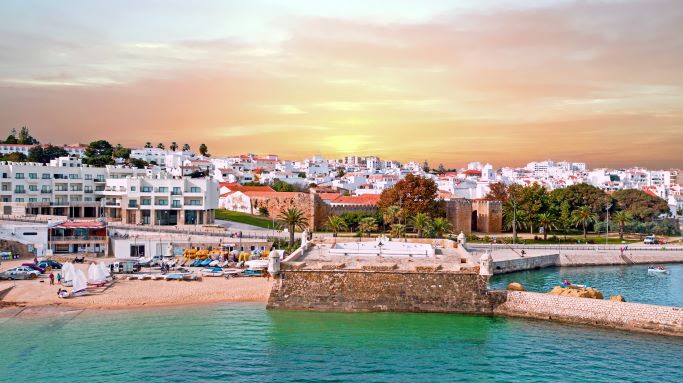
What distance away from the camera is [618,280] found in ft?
141

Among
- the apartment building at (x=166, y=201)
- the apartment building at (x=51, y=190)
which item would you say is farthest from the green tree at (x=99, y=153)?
the apartment building at (x=166, y=201)

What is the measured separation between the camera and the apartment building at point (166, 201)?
59188 millimetres

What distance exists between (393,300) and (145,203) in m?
36.0

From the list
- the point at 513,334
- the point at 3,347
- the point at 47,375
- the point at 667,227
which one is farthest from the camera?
the point at 667,227

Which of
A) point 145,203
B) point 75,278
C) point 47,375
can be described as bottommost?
point 47,375

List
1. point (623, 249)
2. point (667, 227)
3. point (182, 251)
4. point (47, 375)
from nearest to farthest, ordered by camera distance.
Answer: point (47, 375)
point (182, 251)
point (623, 249)
point (667, 227)

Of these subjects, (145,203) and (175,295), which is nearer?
(175,295)

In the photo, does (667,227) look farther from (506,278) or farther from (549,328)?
(549,328)

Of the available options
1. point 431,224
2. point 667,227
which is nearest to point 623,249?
point 431,224

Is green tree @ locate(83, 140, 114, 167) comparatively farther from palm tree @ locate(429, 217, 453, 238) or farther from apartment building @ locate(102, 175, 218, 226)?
palm tree @ locate(429, 217, 453, 238)

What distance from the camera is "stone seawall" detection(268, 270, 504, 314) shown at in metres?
30.2

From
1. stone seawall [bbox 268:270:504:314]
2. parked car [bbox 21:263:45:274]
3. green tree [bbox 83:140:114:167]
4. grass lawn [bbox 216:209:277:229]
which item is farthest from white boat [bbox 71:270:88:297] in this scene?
green tree [bbox 83:140:114:167]

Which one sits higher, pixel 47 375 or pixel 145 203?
pixel 145 203

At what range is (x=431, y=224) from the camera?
5556 centimetres
